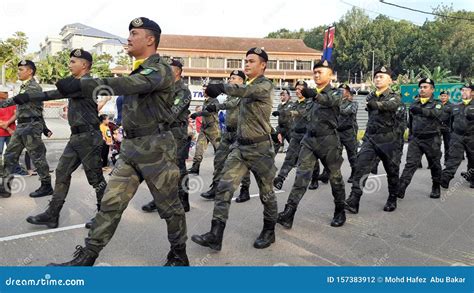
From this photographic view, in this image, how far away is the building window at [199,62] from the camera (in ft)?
179

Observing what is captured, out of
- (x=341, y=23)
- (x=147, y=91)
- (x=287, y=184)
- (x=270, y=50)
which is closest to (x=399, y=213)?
(x=287, y=184)

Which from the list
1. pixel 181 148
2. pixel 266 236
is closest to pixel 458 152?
pixel 266 236

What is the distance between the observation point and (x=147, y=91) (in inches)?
116

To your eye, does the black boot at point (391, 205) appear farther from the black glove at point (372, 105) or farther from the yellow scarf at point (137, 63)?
the yellow scarf at point (137, 63)

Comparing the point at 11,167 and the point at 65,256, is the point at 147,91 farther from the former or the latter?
the point at 11,167

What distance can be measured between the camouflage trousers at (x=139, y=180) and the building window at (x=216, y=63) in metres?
52.6

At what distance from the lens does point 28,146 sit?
19.4ft

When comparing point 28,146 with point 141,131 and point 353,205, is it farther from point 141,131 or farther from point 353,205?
point 353,205

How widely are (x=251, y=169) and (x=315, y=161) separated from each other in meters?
1.05

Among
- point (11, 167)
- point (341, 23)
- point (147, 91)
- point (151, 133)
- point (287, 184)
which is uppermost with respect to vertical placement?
point (341, 23)

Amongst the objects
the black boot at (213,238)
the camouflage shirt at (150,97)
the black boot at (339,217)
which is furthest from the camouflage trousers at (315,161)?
the camouflage shirt at (150,97)

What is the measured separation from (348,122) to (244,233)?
4183mm

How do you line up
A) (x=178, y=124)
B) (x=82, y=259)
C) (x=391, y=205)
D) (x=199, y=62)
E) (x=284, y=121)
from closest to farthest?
(x=82, y=259)
(x=178, y=124)
(x=391, y=205)
(x=284, y=121)
(x=199, y=62)

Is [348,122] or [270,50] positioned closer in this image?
[348,122]
